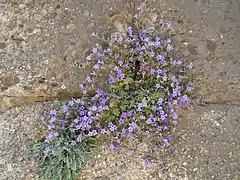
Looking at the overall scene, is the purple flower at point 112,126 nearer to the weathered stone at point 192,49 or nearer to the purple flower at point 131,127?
the purple flower at point 131,127

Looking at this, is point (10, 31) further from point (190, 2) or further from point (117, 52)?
point (190, 2)

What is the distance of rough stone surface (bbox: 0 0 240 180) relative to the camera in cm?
287

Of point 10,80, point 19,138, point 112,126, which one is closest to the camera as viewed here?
point 112,126

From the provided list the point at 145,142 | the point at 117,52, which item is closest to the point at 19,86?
the point at 117,52

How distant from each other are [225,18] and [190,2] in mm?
233

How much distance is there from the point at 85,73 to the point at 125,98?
1.01ft

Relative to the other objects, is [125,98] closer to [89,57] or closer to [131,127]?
[131,127]

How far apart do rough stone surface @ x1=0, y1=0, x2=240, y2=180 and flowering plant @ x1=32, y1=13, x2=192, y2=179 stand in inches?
3.3

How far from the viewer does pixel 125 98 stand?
114 inches

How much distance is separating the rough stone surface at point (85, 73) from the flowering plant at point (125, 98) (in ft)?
0.28

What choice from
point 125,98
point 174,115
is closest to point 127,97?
point 125,98

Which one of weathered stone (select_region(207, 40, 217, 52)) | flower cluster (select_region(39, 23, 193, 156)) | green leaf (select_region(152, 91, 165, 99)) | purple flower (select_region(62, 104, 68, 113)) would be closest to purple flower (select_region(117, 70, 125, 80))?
flower cluster (select_region(39, 23, 193, 156))

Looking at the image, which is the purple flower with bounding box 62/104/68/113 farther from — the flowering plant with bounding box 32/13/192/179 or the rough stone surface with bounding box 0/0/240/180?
the rough stone surface with bounding box 0/0/240/180

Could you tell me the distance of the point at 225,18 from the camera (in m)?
3.17
